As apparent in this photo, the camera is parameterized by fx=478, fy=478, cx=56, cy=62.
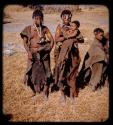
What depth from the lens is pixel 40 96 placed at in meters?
6.42

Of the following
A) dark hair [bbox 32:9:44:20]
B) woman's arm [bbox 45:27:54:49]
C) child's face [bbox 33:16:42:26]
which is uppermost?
dark hair [bbox 32:9:44:20]

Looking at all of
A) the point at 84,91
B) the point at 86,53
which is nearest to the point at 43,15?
the point at 86,53

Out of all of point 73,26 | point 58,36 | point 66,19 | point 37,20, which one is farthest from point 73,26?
point 37,20

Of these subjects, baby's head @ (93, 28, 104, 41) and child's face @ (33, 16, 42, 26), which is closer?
child's face @ (33, 16, 42, 26)

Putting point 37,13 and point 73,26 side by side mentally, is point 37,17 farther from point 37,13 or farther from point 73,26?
point 73,26

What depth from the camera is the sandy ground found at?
6.35m

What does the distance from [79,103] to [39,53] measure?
2.83 feet

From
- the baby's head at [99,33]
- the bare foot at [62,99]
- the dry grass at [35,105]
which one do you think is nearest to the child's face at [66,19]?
the baby's head at [99,33]

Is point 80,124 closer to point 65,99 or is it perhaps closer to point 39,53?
point 65,99

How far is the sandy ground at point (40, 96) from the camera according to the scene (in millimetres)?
6348

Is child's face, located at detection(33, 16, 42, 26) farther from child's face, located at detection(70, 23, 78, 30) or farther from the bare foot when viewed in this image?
the bare foot

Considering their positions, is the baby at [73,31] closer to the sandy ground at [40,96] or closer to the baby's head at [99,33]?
the sandy ground at [40,96]

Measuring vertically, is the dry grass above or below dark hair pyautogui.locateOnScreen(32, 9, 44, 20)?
below

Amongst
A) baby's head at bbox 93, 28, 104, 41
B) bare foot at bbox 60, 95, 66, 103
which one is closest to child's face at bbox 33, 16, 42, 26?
baby's head at bbox 93, 28, 104, 41
